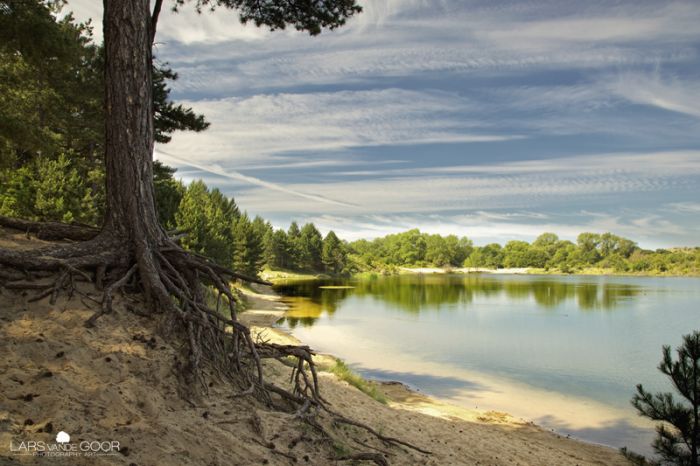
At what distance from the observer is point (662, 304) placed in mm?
49625

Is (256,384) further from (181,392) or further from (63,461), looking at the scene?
(63,461)

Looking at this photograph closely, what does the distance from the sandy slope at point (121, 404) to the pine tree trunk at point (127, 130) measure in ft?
3.32

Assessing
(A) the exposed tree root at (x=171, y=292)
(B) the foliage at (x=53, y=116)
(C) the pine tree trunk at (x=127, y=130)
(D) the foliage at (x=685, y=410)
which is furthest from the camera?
(B) the foliage at (x=53, y=116)

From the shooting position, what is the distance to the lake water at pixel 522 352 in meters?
15.5

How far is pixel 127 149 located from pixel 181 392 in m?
3.22

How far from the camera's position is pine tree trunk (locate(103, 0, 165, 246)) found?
5.91m

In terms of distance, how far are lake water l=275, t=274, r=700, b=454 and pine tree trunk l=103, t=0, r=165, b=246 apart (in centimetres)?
1308

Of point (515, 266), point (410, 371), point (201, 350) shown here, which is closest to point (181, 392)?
point (201, 350)

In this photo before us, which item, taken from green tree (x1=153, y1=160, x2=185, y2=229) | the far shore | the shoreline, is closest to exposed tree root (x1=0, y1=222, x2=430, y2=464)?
the shoreline

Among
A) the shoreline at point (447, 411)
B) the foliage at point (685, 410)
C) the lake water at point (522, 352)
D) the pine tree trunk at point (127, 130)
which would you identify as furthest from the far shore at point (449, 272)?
the pine tree trunk at point (127, 130)

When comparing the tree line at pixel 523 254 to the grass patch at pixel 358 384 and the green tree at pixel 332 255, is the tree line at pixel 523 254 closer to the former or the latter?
the green tree at pixel 332 255

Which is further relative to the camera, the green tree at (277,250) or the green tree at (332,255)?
the green tree at (332,255)

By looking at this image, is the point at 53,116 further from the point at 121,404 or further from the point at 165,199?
the point at 121,404

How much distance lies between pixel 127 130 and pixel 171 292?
2201 mm
